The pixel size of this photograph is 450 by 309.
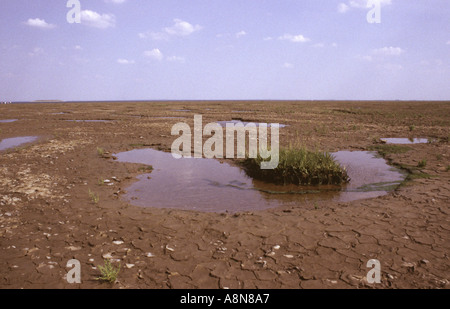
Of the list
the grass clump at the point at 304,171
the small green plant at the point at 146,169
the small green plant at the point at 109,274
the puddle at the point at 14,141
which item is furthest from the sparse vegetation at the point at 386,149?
the puddle at the point at 14,141

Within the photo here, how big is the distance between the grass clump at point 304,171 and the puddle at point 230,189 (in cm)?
28

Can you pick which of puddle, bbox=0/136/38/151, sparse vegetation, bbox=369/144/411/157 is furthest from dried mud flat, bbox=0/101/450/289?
puddle, bbox=0/136/38/151

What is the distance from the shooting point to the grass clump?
7816mm

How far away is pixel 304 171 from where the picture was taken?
7.85 meters

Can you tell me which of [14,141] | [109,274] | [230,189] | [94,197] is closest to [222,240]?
[109,274]

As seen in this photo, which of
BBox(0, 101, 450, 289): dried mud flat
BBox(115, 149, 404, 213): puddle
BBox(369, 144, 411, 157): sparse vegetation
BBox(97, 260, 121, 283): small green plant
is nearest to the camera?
BBox(97, 260, 121, 283): small green plant

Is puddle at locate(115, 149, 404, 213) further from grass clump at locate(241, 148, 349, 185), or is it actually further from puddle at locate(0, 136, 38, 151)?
puddle at locate(0, 136, 38, 151)

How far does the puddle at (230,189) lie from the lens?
21.7ft

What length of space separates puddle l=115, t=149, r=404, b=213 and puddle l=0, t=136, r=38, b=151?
29.3 ft

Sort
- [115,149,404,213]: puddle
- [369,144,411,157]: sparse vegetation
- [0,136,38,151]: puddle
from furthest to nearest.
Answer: [0,136,38,151]: puddle, [369,144,411,157]: sparse vegetation, [115,149,404,213]: puddle

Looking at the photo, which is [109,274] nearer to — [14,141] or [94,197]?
[94,197]

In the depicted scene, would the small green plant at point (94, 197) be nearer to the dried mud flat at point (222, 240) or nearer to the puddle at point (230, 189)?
the dried mud flat at point (222, 240)

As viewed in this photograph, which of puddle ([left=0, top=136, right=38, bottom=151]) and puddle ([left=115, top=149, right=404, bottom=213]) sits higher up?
puddle ([left=0, top=136, right=38, bottom=151])

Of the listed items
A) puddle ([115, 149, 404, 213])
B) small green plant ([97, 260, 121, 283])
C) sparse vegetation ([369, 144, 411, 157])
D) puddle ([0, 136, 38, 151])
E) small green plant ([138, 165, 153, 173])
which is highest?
puddle ([0, 136, 38, 151])
